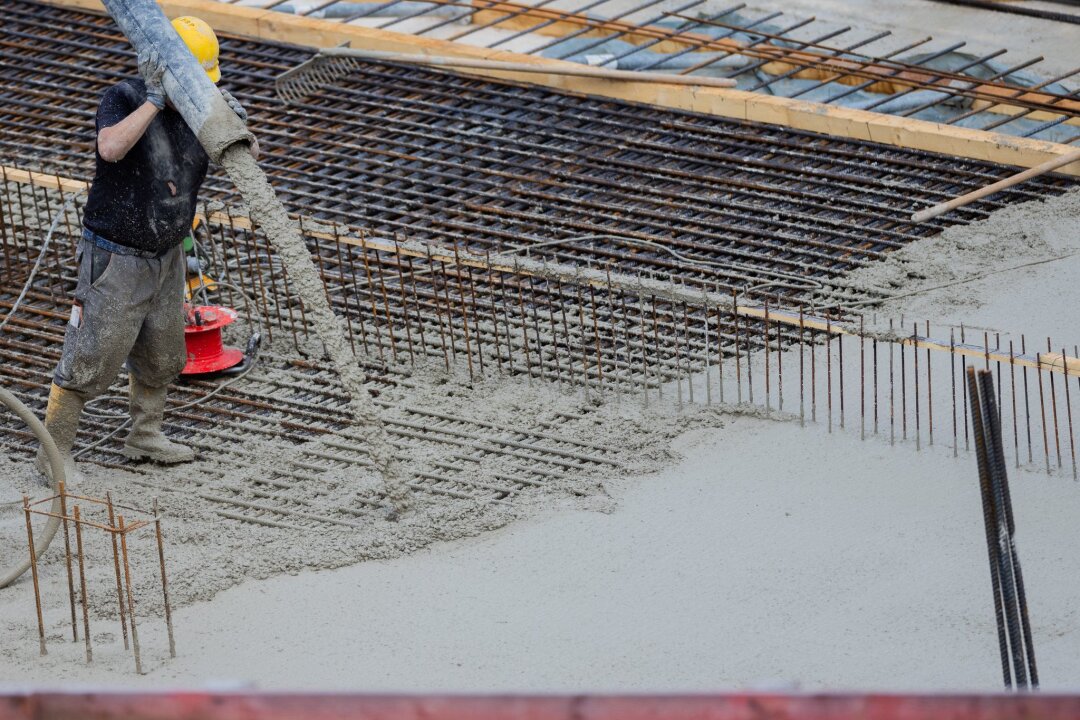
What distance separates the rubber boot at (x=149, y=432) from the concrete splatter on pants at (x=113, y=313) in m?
0.24

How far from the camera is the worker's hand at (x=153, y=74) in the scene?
6.60 m

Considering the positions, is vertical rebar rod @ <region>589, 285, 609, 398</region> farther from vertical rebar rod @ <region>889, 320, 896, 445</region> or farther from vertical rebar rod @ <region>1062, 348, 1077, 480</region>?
vertical rebar rod @ <region>1062, 348, 1077, 480</region>

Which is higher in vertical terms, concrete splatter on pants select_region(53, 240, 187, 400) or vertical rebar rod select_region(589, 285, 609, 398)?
concrete splatter on pants select_region(53, 240, 187, 400)

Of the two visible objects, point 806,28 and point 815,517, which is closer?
point 815,517

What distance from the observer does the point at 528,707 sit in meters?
3.00

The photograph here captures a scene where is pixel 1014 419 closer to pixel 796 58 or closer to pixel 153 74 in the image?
pixel 153 74

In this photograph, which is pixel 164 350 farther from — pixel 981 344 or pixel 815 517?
pixel 981 344

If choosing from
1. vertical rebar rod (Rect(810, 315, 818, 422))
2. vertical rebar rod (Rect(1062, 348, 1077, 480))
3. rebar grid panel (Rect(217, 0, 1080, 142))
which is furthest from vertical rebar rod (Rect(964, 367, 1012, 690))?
rebar grid panel (Rect(217, 0, 1080, 142))

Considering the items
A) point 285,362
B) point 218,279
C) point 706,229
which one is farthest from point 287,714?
point 706,229

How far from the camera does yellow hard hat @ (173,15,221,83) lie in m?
6.85

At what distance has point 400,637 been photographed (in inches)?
246

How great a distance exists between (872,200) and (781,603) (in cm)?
397

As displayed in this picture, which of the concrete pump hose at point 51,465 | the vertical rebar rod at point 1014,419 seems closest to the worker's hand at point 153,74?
the concrete pump hose at point 51,465

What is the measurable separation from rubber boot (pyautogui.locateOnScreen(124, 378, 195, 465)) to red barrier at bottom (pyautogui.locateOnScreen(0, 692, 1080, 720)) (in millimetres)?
4539
